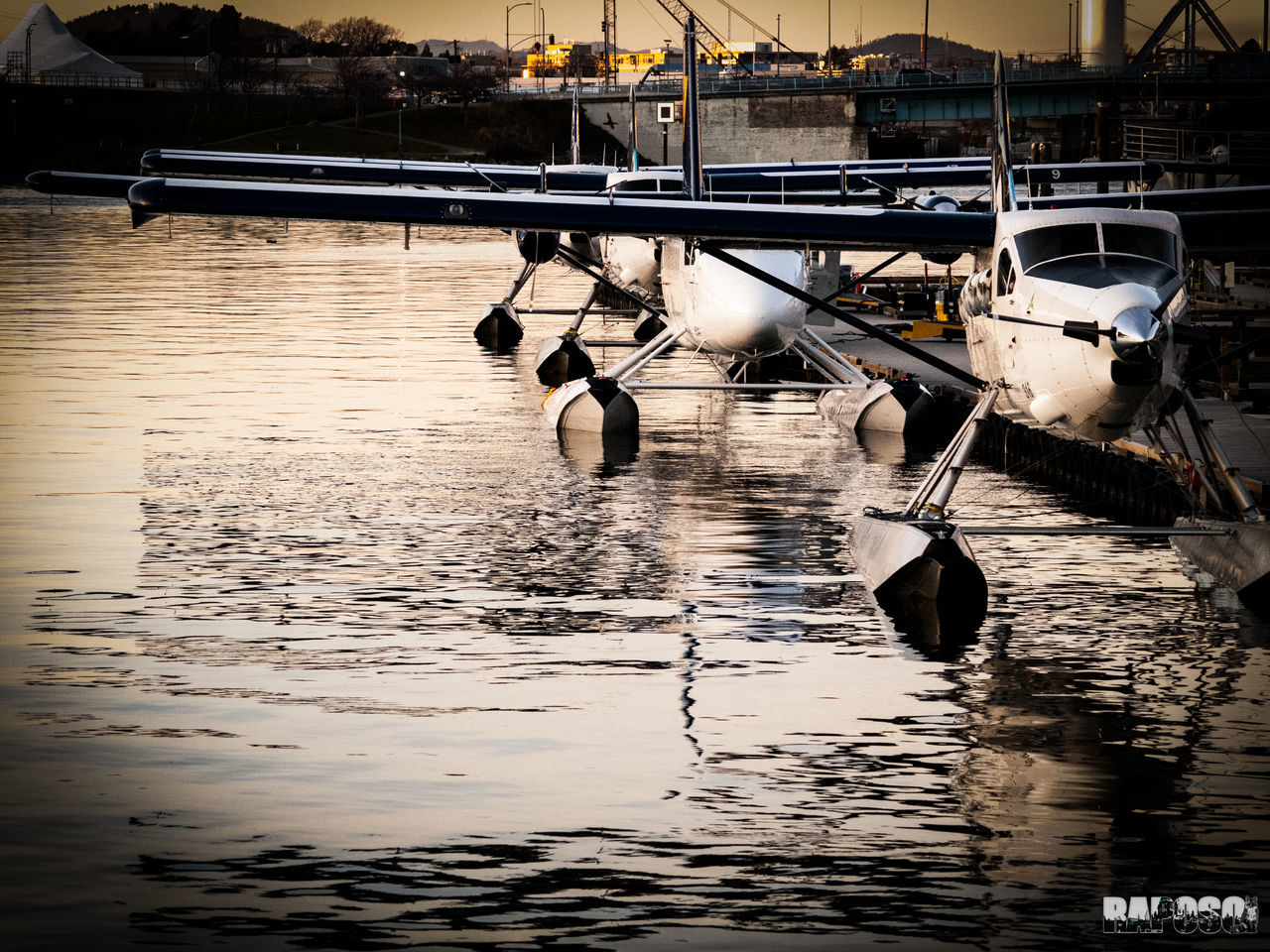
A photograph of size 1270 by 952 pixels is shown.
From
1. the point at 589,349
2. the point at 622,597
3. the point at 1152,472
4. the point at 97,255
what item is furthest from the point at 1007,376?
the point at 97,255

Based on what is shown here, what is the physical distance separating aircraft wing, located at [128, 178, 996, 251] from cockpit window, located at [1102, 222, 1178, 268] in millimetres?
1675

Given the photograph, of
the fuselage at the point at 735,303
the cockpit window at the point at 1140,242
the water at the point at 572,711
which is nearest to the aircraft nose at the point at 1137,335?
the cockpit window at the point at 1140,242

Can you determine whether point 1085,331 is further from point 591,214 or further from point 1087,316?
point 591,214

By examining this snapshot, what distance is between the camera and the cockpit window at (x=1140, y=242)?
11.2 metres

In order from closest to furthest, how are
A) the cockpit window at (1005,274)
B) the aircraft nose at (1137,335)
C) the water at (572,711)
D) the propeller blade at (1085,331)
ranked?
1. the water at (572,711)
2. the aircraft nose at (1137,335)
3. the propeller blade at (1085,331)
4. the cockpit window at (1005,274)

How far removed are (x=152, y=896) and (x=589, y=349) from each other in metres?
25.3

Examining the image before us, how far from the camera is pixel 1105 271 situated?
1090cm

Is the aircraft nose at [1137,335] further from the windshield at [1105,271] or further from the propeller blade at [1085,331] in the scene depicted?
the windshield at [1105,271]

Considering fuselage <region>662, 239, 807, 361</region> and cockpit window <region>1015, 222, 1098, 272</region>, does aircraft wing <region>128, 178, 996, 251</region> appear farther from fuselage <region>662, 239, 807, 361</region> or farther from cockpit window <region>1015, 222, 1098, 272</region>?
fuselage <region>662, 239, 807, 361</region>

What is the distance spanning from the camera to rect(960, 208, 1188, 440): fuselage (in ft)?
34.1

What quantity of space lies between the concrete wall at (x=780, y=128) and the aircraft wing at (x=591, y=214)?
327 ft

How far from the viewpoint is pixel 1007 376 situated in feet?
38.2

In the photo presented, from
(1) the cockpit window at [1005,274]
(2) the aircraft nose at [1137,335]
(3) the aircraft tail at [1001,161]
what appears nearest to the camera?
(2) the aircraft nose at [1137,335]

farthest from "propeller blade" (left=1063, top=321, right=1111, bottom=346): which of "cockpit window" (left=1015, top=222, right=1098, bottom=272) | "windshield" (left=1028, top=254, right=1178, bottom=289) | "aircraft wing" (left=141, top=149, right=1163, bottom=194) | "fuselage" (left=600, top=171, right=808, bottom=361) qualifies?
"aircraft wing" (left=141, top=149, right=1163, bottom=194)
